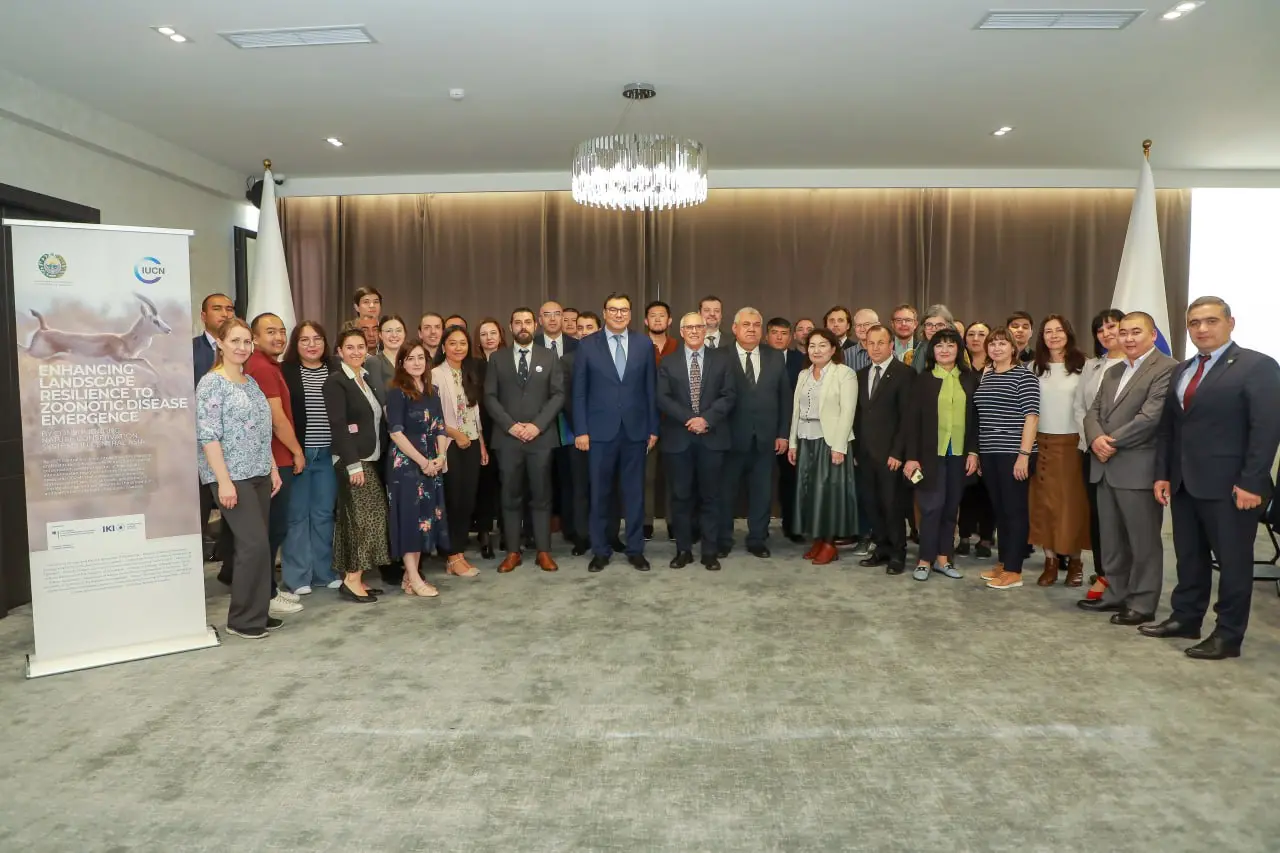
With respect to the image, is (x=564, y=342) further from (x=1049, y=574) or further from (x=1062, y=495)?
(x=1049, y=574)

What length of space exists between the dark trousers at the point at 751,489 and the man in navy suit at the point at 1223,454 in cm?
248

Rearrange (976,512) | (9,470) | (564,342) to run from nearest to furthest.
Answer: (9,470) < (976,512) < (564,342)

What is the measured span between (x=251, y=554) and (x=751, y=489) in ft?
10.7

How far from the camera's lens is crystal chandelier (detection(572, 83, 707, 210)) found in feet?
17.0

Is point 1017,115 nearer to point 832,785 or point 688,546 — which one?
point 688,546

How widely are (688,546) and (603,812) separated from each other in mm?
3146

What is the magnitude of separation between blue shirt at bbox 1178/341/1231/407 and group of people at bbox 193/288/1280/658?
0.03ft

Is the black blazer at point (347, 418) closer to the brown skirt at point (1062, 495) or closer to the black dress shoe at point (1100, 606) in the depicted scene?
the brown skirt at point (1062, 495)

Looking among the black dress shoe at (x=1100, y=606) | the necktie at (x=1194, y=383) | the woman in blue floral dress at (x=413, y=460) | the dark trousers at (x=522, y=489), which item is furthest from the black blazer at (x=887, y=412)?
the woman in blue floral dress at (x=413, y=460)

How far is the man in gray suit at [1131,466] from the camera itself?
13.6 ft

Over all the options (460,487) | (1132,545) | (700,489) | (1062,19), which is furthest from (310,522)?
(1062,19)

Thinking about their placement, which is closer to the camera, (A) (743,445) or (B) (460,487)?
(B) (460,487)

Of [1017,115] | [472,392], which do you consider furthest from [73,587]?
[1017,115]

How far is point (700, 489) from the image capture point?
5.64 metres
